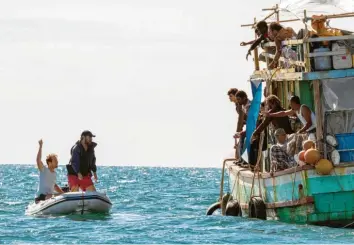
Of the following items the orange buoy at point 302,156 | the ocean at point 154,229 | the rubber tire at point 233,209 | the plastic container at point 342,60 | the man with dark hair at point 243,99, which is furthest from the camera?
the rubber tire at point 233,209

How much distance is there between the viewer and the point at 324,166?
24906mm

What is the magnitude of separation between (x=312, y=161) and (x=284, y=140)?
1.61 metres

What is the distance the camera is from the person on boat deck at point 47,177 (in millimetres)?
30953

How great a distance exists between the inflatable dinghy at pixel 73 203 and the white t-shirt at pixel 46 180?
44 centimetres

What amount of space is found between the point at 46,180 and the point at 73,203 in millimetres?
943

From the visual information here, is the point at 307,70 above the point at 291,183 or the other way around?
above

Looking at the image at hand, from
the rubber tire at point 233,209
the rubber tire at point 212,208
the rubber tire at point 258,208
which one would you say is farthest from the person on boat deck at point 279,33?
the rubber tire at point 212,208

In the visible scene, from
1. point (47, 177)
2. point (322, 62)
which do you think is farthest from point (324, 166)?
point (47, 177)

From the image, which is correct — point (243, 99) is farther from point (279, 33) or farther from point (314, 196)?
point (314, 196)

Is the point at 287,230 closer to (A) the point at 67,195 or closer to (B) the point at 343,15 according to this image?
(B) the point at 343,15

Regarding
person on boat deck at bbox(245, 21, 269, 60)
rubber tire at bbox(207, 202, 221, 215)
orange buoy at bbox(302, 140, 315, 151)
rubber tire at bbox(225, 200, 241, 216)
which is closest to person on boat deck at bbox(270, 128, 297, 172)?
orange buoy at bbox(302, 140, 315, 151)

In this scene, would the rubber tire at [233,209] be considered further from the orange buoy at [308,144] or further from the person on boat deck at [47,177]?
the orange buoy at [308,144]

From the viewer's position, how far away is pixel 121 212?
3425 centimetres

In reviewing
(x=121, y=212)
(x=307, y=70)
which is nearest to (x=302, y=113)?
(x=307, y=70)
